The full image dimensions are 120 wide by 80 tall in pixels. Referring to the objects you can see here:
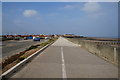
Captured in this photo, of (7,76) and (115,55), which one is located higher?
(115,55)

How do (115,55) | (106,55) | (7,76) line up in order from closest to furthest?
(7,76) < (115,55) < (106,55)

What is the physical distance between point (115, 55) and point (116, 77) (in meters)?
2.67

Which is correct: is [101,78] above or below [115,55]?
below

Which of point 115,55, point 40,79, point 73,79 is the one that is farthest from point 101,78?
point 115,55

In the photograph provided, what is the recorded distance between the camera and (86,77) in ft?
18.7

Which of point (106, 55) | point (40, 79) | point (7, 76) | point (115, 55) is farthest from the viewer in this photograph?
point (106, 55)

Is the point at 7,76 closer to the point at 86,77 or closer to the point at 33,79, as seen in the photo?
the point at 33,79

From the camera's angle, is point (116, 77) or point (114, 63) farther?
point (114, 63)

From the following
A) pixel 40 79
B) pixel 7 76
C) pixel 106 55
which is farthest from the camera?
pixel 106 55

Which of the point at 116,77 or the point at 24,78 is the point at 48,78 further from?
the point at 116,77

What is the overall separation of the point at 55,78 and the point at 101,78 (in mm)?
1943

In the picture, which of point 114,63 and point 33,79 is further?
point 114,63

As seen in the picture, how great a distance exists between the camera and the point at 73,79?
542 centimetres

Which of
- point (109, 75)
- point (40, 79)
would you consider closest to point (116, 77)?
point (109, 75)
